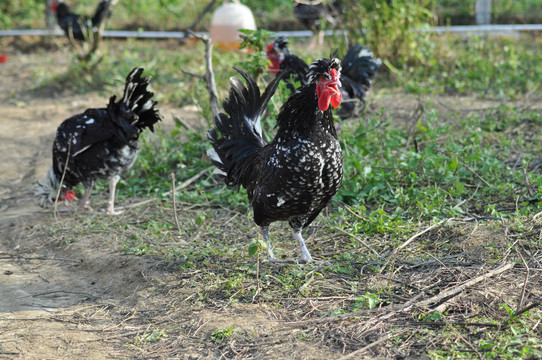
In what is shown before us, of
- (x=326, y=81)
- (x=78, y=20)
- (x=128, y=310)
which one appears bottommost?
(x=128, y=310)

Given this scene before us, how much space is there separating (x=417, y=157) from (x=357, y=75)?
2.23 meters

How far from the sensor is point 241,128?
14.7 feet

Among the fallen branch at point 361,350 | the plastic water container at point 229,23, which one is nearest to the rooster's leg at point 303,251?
the fallen branch at point 361,350

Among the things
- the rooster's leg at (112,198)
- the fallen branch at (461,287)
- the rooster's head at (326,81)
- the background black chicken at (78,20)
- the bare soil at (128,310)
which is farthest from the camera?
the background black chicken at (78,20)

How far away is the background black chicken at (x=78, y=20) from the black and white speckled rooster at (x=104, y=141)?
4.71 metres

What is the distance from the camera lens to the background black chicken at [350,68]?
22.5ft

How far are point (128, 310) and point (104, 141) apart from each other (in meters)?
2.24

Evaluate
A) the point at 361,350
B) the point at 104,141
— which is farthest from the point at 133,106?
the point at 361,350

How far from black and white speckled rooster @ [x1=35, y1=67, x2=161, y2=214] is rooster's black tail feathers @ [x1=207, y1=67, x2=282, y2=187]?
3.94ft

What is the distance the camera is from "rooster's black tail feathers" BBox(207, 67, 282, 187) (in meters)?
4.42

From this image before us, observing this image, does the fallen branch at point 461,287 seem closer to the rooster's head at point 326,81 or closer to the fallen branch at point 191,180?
the rooster's head at point 326,81

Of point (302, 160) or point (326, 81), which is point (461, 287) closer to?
point (302, 160)

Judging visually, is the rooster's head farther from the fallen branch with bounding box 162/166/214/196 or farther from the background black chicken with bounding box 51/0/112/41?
the background black chicken with bounding box 51/0/112/41

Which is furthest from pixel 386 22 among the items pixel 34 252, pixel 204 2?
pixel 204 2
